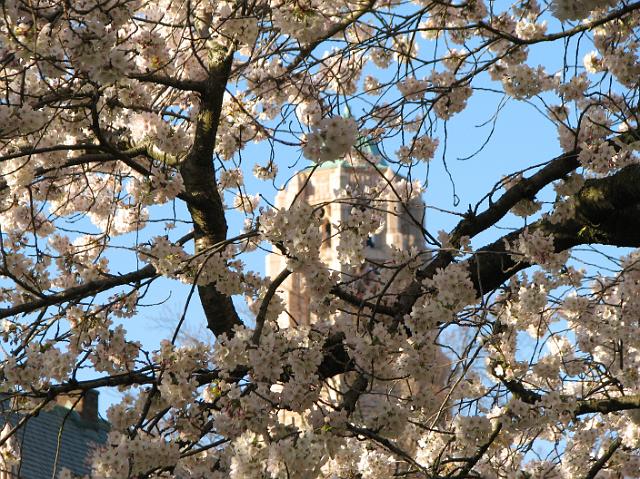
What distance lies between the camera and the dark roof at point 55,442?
61.6ft

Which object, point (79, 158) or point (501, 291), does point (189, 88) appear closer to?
point (79, 158)

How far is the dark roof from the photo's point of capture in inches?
739

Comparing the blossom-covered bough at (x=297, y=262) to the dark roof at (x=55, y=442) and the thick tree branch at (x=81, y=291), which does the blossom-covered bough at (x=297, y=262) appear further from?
the dark roof at (x=55, y=442)

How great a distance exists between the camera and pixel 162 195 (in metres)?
5.17

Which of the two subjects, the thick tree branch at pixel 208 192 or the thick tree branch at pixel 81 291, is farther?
the thick tree branch at pixel 208 192

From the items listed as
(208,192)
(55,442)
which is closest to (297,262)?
(208,192)

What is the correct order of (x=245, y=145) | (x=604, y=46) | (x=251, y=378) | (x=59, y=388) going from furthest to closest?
(x=245, y=145), (x=604, y=46), (x=59, y=388), (x=251, y=378)

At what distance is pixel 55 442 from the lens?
2028cm

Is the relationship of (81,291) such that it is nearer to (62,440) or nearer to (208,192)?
(208,192)

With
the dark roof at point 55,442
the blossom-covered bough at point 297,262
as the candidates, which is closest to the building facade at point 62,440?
→ the dark roof at point 55,442

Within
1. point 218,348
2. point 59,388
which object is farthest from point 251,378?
point 59,388

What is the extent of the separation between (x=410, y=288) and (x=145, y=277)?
1.41m

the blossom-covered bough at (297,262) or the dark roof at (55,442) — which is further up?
the dark roof at (55,442)

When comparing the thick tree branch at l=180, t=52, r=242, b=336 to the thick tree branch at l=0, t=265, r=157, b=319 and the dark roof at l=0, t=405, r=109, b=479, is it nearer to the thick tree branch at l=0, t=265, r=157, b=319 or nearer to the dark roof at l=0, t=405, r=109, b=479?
the thick tree branch at l=0, t=265, r=157, b=319
